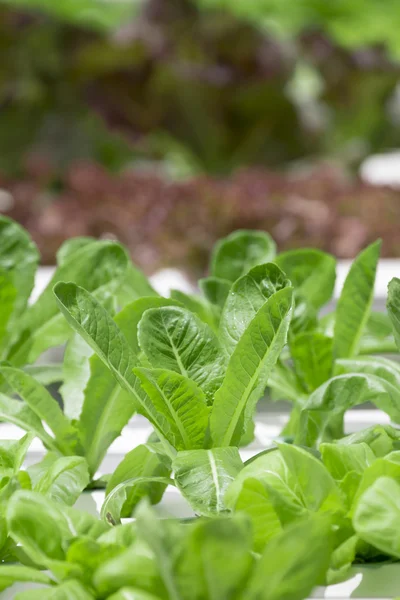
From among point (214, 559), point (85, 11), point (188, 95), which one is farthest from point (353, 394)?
point (85, 11)

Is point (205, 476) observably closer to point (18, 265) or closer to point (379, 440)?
point (379, 440)

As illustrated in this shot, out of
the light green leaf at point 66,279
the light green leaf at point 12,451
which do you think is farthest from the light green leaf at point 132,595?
the light green leaf at point 66,279

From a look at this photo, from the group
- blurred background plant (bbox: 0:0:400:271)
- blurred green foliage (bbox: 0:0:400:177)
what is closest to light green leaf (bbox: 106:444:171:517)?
blurred background plant (bbox: 0:0:400:271)

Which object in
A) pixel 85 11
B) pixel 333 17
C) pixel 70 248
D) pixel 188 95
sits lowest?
pixel 70 248

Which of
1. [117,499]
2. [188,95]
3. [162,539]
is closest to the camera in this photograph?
[162,539]

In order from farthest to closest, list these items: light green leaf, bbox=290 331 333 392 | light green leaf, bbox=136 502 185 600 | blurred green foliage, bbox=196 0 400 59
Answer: blurred green foliage, bbox=196 0 400 59
light green leaf, bbox=290 331 333 392
light green leaf, bbox=136 502 185 600

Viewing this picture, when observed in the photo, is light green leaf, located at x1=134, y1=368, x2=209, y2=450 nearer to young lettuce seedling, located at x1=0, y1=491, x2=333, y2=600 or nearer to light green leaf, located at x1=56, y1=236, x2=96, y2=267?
young lettuce seedling, located at x1=0, y1=491, x2=333, y2=600

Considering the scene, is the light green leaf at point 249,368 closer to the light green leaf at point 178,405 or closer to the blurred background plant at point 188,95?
the light green leaf at point 178,405
